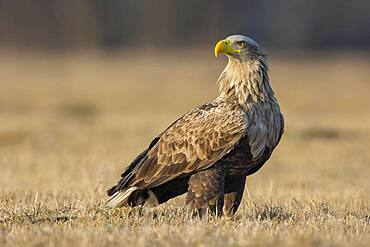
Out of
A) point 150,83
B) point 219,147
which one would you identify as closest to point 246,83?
point 219,147

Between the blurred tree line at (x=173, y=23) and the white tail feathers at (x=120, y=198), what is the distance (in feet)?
197

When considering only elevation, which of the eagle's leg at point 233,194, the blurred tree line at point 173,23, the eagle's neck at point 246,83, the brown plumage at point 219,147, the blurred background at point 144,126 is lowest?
the blurred tree line at point 173,23

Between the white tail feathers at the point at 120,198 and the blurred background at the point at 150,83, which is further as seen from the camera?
the blurred background at the point at 150,83

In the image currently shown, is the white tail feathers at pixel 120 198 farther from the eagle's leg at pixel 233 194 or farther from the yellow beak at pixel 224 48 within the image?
the yellow beak at pixel 224 48

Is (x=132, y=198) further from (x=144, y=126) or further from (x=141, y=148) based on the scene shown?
(x=144, y=126)

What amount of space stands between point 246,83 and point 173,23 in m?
71.7

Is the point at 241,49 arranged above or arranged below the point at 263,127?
above

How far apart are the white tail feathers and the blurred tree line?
60.0m

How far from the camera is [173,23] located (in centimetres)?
7969

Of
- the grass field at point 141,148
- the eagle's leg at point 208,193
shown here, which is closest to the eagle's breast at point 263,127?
the eagle's leg at point 208,193

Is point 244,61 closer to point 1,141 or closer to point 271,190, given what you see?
point 271,190

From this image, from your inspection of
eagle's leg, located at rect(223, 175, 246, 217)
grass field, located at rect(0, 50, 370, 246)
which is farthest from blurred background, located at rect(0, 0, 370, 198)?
eagle's leg, located at rect(223, 175, 246, 217)

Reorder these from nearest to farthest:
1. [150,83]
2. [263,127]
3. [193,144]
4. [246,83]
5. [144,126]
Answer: [263,127] → [193,144] → [246,83] → [144,126] → [150,83]

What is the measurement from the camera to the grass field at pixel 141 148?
7.01 m
